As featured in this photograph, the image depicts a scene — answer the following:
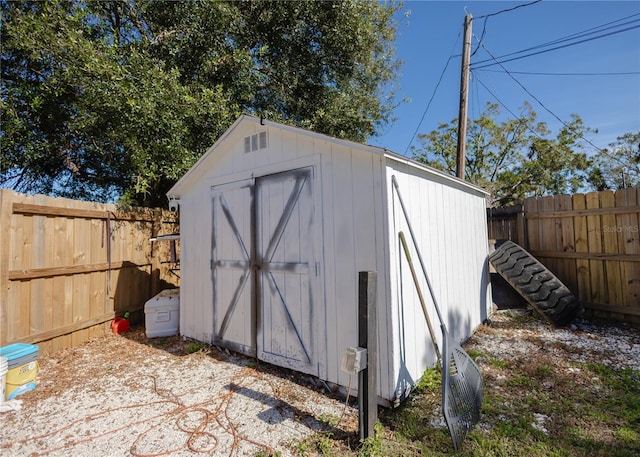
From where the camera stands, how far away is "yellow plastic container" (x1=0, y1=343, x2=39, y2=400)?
10.4 feet

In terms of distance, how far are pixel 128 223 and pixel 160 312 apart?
1747mm

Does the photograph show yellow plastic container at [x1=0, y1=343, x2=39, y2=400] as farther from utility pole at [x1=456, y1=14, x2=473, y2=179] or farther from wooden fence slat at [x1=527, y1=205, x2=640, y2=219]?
utility pole at [x1=456, y1=14, x2=473, y2=179]

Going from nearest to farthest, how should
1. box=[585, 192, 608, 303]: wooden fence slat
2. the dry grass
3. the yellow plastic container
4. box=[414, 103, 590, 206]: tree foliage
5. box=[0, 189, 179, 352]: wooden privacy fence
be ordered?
1. the dry grass
2. the yellow plastic container
3. box=[0, 189, 179, 352]: wooden privacy fence
4. box=[585, 192, 608, 303]: wooden fence slat
5. box=[414, 103, 590, 206]: tree foliage

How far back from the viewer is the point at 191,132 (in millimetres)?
6832

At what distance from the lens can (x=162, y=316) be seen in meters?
5.22

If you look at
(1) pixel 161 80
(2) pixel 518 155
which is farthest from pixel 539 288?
(2) pixel 518 155

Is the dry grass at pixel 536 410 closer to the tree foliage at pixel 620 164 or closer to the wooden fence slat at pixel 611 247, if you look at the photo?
the wooden fence slat at pixel 611 247

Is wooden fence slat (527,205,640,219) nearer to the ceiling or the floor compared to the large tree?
nearer to the floor

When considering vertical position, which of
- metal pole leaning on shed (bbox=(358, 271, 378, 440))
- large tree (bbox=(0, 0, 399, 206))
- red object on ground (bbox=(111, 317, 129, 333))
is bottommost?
red object on ground (bbox=(111, 317, 129, 333))

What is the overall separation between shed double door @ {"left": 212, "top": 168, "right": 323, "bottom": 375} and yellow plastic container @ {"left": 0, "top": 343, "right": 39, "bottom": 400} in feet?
6.51

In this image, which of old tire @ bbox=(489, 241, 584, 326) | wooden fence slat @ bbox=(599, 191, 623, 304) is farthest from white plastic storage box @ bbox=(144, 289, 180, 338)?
wooden fence slat @ bbox=(599, 191, 623, 304)

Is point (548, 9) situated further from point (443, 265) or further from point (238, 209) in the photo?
point (238, 209)

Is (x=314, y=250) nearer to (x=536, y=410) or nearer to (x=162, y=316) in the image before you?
(x=536, y=410)

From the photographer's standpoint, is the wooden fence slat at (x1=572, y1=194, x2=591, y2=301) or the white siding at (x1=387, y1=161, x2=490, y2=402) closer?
the white siding at (x1=387, y1=161, x2=490, y2=402)
